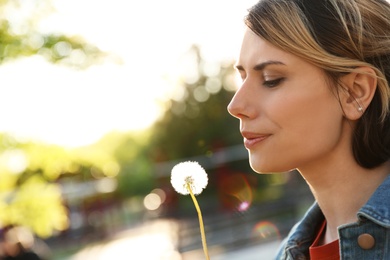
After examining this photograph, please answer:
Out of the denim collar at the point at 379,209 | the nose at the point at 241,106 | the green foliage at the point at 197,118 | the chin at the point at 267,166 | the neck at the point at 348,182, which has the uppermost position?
the green foliage at the point at 197,118

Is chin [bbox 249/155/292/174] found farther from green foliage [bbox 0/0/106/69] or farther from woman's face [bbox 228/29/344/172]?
green foliage [bbox 0/0/106/69]

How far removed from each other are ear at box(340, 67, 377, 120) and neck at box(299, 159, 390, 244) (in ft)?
0.39

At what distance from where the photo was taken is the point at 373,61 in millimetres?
1530

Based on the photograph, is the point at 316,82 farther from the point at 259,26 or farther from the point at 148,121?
the point at 148,121

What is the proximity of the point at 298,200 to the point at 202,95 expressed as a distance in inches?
322

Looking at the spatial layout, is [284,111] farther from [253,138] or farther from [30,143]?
[30,143]

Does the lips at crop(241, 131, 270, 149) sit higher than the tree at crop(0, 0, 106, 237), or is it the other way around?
the tree at crop(0, 0, 106, 237)

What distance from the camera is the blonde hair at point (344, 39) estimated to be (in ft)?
4.85

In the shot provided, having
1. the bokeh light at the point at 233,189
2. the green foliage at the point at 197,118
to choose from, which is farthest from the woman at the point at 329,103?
the green foliage at the point at 197,118

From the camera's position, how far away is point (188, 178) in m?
1.54

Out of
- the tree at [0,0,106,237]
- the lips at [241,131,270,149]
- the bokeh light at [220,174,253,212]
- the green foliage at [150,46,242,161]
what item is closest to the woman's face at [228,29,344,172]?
the lips at [241,131,270,149]

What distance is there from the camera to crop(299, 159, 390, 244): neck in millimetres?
1535

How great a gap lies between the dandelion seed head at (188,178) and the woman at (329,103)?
0.13 meters

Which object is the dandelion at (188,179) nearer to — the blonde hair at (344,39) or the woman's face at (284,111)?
the woman's face at (284,111)
